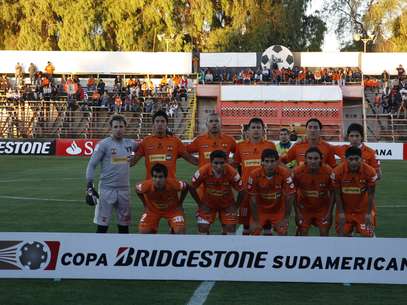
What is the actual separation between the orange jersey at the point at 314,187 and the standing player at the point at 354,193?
176mm

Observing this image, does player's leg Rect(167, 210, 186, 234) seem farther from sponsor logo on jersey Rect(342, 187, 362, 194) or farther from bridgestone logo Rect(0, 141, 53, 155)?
bridgestone logo Rect(0, 141, 53, 155)

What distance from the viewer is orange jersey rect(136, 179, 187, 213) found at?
11.5 m

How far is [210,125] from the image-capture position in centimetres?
1291

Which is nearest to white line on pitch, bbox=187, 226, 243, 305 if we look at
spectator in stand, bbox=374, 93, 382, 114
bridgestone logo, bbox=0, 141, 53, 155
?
bridgestone logo, bbox=0, 141, 53, 155

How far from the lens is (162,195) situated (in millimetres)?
11617

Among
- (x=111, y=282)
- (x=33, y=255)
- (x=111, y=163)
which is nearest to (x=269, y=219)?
(x=111, y=163)

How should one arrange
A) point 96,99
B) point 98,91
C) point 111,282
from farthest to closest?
point 98,91 < point 96,99 < point 111,282

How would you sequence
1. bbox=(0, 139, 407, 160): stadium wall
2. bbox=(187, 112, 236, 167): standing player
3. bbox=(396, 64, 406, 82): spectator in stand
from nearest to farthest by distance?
bbox=(187, 112, 236, 167): standing player, bbox=(0, 139, 407, 160): stadium wall, bbox=(396, 64, 406, 82): spectator in stand

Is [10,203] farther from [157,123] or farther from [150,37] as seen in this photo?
[150,37]

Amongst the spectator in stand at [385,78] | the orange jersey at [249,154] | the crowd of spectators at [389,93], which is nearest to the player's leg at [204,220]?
the orange jersey at [249,154]

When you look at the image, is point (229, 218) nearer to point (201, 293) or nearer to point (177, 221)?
point (177, 221)

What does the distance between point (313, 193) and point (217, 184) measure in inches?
48.8

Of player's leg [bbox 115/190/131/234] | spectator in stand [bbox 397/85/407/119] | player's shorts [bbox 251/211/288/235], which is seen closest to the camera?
player's shorts [bbox 251/211/288/235]

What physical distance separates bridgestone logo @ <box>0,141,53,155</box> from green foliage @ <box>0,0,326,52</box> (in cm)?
1636
